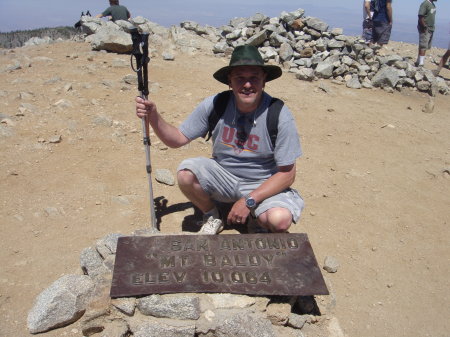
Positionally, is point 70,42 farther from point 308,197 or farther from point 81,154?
point 308,197

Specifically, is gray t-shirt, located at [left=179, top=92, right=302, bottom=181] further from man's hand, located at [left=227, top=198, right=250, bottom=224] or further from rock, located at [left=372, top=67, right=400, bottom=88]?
rock, located at [left=372, top=67, right=400, bottom=88]

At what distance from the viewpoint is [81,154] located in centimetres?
567

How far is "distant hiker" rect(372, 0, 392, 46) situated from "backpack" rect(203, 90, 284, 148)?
32.0 feet

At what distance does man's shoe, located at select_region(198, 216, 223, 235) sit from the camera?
12.9 feet

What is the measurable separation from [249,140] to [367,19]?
10.6 meters

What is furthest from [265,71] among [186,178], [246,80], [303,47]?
[303,47]

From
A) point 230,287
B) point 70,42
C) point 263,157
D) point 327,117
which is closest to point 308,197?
point 263,157

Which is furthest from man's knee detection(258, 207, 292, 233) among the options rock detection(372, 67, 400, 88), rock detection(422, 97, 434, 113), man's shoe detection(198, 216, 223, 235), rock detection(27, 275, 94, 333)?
rock detection(372, 67, 400, 88)

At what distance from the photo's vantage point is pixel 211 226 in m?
4.00

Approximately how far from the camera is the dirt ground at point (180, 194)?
3.84 metres

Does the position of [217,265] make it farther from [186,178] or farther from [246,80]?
[246,80]

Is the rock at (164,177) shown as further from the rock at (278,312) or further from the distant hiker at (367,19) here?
the distant hiker at (367,19)

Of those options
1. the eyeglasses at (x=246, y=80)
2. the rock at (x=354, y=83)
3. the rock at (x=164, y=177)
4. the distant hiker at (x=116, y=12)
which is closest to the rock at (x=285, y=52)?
the rock at (x=354, y=83)

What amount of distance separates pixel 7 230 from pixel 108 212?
3.53ft
